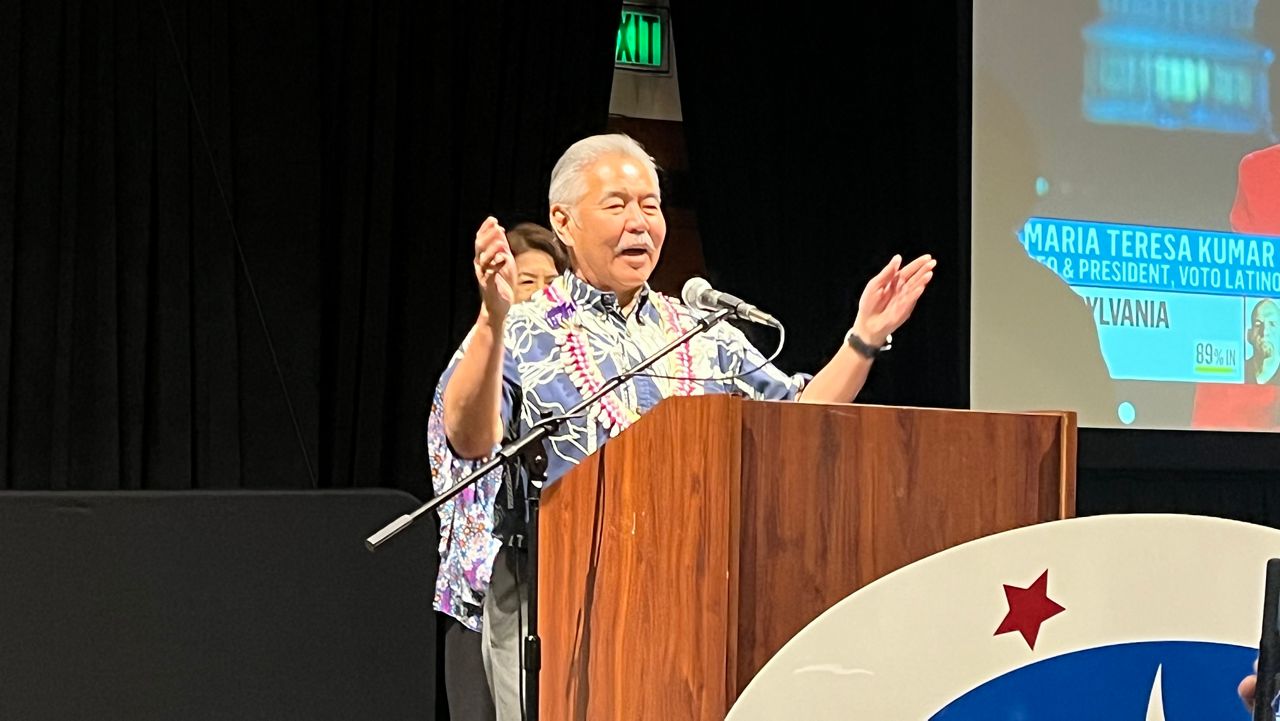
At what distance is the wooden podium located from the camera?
3.75 feet

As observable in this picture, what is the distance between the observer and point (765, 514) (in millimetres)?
1165

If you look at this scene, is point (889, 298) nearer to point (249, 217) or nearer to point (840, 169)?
point (249, 217)

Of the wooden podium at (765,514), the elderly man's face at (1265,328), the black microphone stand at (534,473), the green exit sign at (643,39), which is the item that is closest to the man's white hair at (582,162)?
the black microphone stand at (534,473)

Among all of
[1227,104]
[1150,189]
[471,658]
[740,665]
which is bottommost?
[471,658]

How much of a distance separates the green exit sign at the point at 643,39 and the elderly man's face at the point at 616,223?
2.51 m

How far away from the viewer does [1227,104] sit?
14.1ft

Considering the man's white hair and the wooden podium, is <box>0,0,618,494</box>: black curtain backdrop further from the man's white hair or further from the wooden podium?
the wooden podium

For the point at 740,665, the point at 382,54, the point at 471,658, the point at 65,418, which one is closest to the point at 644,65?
the point at 382,54

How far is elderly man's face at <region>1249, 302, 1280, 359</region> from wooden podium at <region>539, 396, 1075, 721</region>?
3.20 meters

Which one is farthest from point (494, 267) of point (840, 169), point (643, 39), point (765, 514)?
point (643, 39)

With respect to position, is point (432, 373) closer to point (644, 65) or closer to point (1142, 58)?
point (644, 65)

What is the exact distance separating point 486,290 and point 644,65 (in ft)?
9.88

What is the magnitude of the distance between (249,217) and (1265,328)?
114 inches

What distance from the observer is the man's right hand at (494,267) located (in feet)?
5.24
